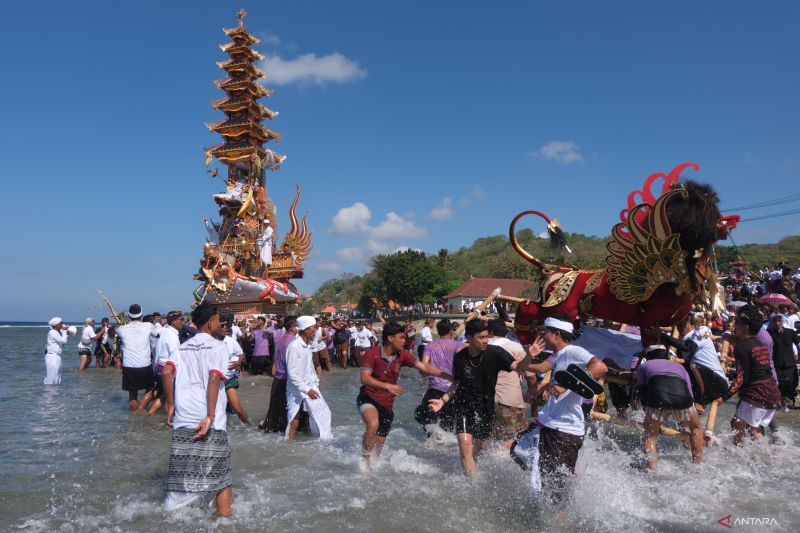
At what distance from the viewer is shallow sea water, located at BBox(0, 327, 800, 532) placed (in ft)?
15.1

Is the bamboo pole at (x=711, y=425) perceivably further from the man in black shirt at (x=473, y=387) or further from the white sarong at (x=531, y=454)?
the white sarong at (x=531, y=454)

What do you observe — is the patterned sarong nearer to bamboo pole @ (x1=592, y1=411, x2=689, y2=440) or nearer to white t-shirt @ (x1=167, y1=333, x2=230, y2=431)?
white t-shirt @ (x1=167, y1=333, x2=230, y2=431)

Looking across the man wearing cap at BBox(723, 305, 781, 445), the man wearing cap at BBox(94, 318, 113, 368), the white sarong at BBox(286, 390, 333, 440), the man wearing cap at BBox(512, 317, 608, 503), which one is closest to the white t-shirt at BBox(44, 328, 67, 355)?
the man wearing cap at BBox(94, 318, 113, 368)

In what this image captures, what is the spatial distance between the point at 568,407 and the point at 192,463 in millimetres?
2992

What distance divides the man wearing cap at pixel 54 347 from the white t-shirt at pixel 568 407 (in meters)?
11.6

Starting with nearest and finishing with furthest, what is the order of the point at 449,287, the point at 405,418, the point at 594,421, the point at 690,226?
1. the point at 690,226
2. the point at 594,421
3. the point at 405,418
4. the point at 449,287

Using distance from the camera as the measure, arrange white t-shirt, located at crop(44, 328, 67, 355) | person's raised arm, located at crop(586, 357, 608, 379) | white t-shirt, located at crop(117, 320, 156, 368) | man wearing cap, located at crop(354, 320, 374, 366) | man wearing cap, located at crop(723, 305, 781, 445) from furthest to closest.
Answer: man wearing cap, located at crop(354, 320, 374, 366) → white t-shirt, located at crop(44, 328, 67, 355) → white t-shirt, located at crop(117, 320, 156, 368) → man wearing cap, located at crop(723, 305, 781, 445) → person's raised arm, located at crop(586, 357, 608, 379)

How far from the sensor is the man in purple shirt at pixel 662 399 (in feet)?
19.1

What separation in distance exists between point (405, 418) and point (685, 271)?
5.01m

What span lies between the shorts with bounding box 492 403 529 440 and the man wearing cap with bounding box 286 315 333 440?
2.26m

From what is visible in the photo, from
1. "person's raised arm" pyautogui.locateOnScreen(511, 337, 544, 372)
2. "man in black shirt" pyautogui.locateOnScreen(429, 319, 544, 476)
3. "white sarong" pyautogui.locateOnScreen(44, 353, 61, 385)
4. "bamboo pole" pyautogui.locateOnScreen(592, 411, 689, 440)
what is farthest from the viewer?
"white sarong" pyautogui.locateOnScreen(44, 353, 61, 385)

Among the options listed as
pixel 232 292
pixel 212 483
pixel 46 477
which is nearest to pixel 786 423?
pixel 212 483

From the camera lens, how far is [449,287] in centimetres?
5669

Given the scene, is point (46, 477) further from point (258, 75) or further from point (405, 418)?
point (258, 75)
